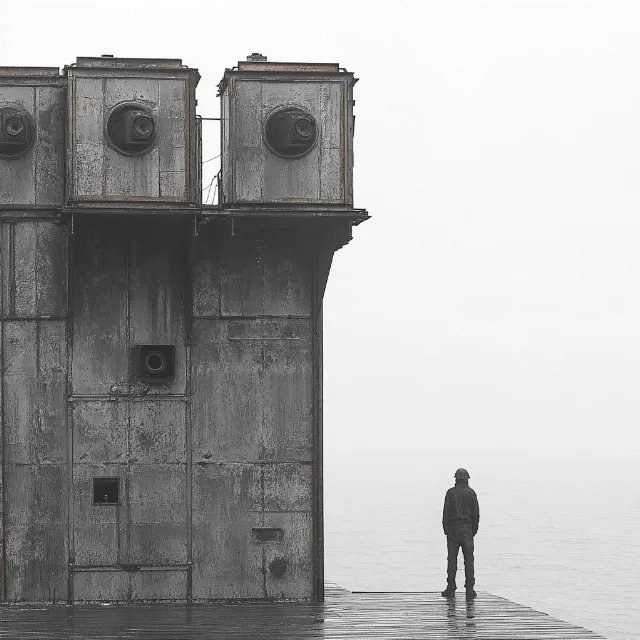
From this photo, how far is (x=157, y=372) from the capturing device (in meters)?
23.0

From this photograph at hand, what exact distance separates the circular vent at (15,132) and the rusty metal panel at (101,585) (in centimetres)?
630

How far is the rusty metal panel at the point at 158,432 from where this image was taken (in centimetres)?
2289

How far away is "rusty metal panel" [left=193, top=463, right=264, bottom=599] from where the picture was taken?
22906 mm

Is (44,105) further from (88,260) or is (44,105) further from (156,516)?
(156,516)

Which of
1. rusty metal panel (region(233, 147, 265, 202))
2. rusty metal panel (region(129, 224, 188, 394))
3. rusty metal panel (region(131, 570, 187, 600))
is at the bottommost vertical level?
rusty metal panel (region(131, 570, 187, 600))

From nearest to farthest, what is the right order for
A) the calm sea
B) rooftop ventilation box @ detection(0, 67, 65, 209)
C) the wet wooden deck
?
the wet wooden deck → rooftop ventilation box @ detection(0, 67, 65, 209) → the calm sea

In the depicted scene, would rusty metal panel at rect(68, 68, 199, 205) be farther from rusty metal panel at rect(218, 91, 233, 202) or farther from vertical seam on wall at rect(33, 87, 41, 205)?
vertical seam on wall at rect(33, 87, 41, 205)

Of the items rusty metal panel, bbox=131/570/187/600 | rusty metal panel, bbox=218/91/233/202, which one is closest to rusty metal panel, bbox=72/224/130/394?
rusty metal panel, bbox=218/91/233/202

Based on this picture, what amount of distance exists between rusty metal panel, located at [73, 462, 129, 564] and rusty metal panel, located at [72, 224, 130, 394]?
1213mm

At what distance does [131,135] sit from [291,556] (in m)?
6.68

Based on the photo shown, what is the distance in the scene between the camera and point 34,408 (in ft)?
74.7

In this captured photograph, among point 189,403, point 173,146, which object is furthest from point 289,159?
point 189,403

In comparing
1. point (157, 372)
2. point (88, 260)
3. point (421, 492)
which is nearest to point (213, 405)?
point (157, 372)

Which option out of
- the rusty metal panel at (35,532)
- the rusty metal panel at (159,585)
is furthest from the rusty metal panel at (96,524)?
the rusty metal panel at (159,585)
